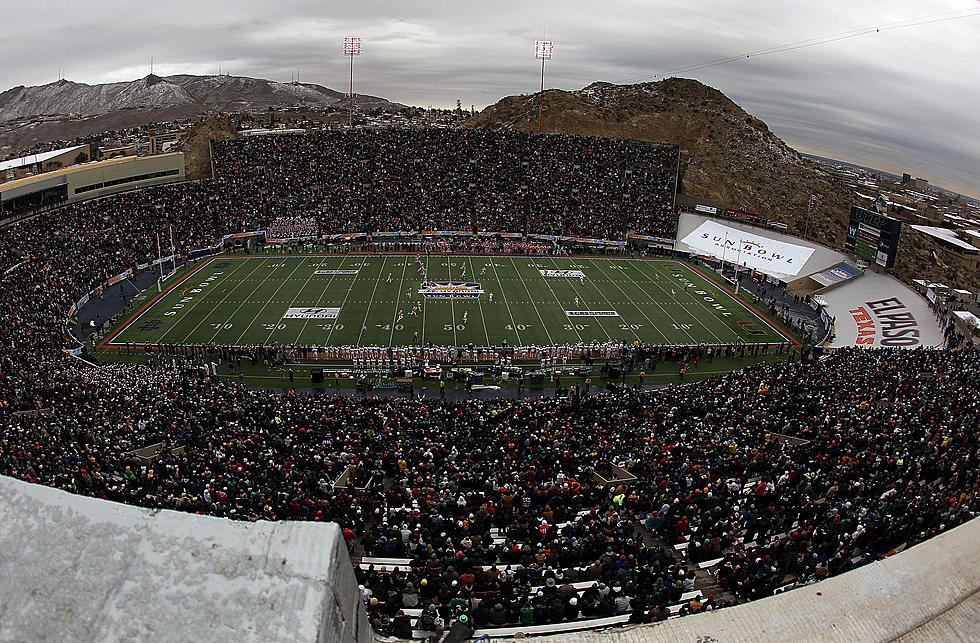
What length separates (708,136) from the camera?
81062 millimetres

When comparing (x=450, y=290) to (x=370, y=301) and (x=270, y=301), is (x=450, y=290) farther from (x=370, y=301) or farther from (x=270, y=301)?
(x=270, y=301)

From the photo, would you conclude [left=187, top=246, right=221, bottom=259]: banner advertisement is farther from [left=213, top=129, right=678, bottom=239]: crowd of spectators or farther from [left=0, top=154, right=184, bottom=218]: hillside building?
[left=0, top=154, right=184, bottom=218]: hillside building

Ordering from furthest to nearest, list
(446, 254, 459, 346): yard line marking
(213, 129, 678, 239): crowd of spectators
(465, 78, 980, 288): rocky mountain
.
Result: (465, 78, 980, 288): rocky mountain < (213, 129, 678, 239): crowd of spectators < (446, 254, 459, 346): yard line marking

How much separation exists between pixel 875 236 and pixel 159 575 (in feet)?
140

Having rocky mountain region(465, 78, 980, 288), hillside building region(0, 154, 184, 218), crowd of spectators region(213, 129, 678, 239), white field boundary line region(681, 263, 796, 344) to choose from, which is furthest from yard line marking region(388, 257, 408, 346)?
rocky mountain region(465, 78, 980, 288)

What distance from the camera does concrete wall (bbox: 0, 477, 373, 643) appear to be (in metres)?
2.87

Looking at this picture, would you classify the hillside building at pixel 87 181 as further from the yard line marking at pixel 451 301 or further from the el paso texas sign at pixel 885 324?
the el paso texas sign at pixel 885 324

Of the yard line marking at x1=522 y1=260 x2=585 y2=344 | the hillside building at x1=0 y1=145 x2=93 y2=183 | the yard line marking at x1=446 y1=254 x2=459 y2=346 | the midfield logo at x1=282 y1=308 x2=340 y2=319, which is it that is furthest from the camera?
the hillside building at x1=0 y1=145 x2=93 y2=183

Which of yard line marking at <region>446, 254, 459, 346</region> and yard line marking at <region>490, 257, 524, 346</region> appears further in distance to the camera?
yard line marking at <region>490, 257, 524, 346</region>

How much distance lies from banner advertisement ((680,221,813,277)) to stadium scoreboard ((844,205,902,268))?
2.77 metres

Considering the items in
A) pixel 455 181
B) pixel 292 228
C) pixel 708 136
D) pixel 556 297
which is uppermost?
pixel 708 136

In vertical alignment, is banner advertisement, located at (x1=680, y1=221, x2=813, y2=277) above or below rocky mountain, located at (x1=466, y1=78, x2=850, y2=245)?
below

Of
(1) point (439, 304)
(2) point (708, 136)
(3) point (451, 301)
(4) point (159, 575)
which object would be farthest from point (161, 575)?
(2) point (708, 136)

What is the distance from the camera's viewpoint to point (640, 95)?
9712 centimetres
